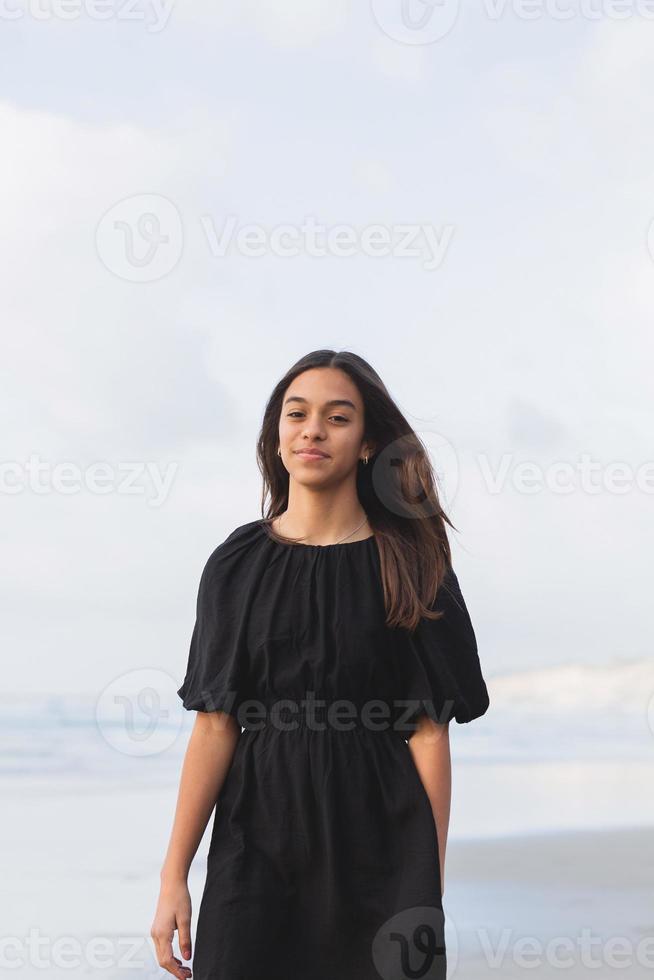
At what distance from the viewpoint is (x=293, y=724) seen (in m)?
2.37

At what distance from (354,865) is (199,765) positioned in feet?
1.06

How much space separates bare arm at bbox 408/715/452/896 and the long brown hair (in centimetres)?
29

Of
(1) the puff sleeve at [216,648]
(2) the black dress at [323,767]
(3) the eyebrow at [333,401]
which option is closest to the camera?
(2) the black dress at [323,767]

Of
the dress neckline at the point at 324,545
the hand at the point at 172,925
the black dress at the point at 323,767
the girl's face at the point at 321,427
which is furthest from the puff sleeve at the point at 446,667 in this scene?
the hand at the point at 172,925

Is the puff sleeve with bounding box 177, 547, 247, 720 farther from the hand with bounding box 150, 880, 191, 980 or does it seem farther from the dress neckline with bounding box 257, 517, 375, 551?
the hand with bounding box 150, 880, 191, 980

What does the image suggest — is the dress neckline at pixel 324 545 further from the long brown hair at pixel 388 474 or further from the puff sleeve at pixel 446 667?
the puff sleeve at pixel 446 667

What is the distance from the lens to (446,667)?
2.37 m

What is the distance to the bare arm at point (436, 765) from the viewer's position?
2.34 m

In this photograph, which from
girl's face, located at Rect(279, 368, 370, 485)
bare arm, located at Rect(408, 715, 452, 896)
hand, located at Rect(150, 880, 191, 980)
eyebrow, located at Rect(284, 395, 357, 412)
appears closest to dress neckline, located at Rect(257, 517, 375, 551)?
girl's face, located at Rect(279, 368, 370, 485)

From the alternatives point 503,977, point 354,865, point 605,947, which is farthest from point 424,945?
point 605,947

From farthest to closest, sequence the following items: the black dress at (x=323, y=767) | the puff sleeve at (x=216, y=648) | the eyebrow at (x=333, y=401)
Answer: the eyebrow at (x=333, y=401) → the puff sleeve at (x=216, y=648) → the black dress at (x=323, y=767)

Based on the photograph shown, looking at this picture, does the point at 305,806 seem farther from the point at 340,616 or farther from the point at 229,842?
the point at 340,616

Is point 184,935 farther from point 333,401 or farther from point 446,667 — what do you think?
point 333,401

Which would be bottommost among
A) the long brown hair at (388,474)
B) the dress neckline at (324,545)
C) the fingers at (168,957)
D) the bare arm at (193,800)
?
the fingers at (168,957)
